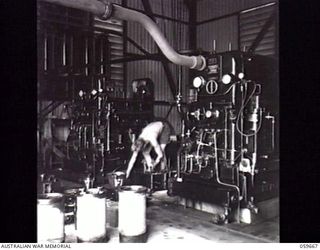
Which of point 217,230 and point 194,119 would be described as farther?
point 194,119

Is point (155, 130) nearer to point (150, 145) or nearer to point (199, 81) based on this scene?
point (150, 145)

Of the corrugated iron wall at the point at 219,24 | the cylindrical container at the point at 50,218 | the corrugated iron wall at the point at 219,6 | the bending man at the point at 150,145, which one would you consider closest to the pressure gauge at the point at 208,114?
the bending man at the point at 150,145

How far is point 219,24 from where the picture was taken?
886 centimetres

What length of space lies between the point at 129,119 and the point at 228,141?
239cm

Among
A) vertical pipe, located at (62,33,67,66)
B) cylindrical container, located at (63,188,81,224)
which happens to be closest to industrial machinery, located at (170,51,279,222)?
cylindrical container, located at (63,188,81,224)

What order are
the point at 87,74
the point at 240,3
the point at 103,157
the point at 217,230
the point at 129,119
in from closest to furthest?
the point at 217,230
the point at 103,157
the point at 129,119
the point at 87,74
the point at 240,3

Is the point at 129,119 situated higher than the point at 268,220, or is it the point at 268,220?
the point at 129,119

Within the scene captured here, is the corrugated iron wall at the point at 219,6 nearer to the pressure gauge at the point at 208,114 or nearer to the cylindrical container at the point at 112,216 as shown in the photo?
the pressure gauge at the point at 208,114

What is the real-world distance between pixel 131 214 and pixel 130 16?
210cm

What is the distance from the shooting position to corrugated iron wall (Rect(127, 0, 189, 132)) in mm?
8266
